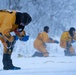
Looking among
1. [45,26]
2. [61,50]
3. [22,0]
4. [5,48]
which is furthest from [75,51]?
[5,48]

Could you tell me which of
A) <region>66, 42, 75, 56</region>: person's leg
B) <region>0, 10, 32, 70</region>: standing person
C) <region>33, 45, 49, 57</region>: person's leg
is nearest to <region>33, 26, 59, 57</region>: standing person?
<region>33, 45, 49, 57</region>: person's leg

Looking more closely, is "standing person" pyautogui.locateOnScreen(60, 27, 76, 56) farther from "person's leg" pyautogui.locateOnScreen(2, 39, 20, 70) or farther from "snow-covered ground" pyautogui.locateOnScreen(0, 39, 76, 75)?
"person's leg" pyautogui.locateOnScreen(2, 39, 20, 70)

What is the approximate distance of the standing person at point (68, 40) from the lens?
2.91 metres

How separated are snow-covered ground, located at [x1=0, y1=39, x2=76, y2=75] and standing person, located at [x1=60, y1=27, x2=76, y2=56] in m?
0.05

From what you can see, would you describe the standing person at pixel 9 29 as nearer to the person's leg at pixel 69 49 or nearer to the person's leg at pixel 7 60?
the person's leg at pixel 7 60

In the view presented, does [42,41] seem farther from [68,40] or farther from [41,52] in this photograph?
[68,40]

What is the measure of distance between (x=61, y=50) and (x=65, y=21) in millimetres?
292

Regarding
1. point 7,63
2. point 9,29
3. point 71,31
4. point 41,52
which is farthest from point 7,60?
point 71,31

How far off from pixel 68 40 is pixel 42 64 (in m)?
0.69

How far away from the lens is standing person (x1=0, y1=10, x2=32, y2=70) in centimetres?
205

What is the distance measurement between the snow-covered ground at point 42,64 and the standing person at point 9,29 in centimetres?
7

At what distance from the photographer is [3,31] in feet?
6.71

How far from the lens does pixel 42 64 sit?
2.35 metres

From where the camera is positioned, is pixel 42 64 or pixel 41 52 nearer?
pixel 42 64
